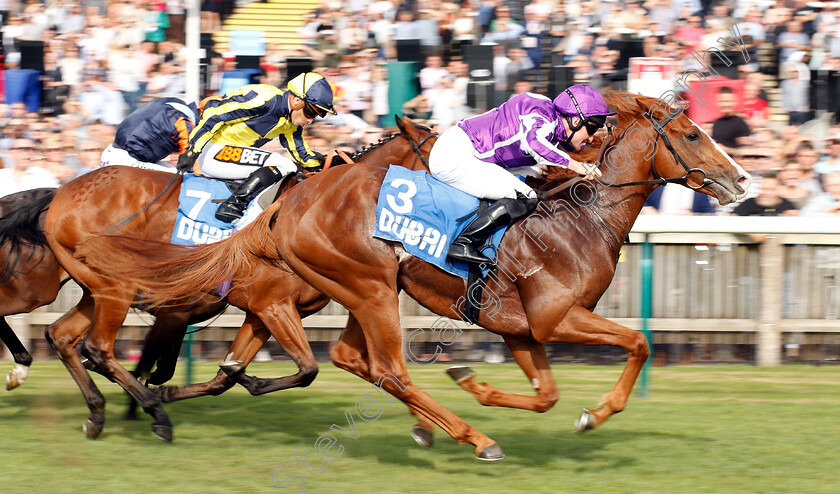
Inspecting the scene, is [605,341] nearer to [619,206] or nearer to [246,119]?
[619,206]

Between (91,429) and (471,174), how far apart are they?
2428 mm

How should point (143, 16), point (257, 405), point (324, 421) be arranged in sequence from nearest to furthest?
1. point (324, 421)
2. point (257, 405)
3. point (143, 16)

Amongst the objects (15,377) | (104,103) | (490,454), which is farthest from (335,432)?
(104,103)

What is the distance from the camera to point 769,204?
735 centimetres

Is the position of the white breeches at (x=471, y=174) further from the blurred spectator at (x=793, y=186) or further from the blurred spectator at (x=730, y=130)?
the blurred spectator at (x=730, y=130)

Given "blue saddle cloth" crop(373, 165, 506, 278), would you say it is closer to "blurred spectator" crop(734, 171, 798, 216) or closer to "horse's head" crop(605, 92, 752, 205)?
"horse's head" crop(605, 92, 752, 205)

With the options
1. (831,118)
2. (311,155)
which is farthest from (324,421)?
(831,118)

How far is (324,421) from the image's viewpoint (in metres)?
5.73

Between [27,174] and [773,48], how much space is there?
21.2 feet

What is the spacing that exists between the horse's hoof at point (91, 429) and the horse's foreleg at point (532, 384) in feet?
6.40

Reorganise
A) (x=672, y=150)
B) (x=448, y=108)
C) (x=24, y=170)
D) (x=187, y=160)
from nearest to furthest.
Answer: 1. (x=672, y=150)
2. (x=187, y=160)
3. (x=24, y=170)
4. (x=448, y=108)

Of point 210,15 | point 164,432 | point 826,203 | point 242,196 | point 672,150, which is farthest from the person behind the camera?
point 210,15

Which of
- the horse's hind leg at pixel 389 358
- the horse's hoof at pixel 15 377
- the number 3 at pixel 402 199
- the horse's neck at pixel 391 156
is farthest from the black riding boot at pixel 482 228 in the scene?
the horse's hoof at pixel 15 377

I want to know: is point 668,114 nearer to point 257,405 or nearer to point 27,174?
point 257,405
